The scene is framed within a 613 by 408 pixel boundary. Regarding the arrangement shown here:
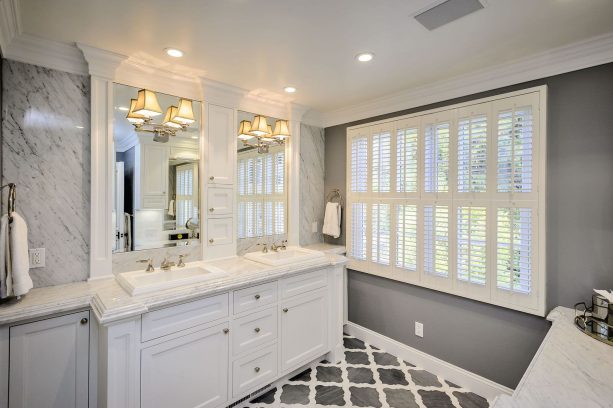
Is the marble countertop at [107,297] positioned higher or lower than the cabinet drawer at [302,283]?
higher

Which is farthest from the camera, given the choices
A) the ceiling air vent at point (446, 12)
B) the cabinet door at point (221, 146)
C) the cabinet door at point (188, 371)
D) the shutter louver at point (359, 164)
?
the shutter louver at point (359, 164)

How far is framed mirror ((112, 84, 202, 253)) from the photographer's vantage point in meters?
2.23

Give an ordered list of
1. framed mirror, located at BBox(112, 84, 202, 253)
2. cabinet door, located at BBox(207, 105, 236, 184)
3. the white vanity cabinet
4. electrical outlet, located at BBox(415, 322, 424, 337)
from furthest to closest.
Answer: electrical outlet, located at BBox(415, 322, 424, 337) → cabinet door, located at BBox(207, 105, 236, 184) → framed mirror, located at BBox(112, 84, 202, 253) → the white vanity cabinet

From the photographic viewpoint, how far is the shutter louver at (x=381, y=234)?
9.84ft

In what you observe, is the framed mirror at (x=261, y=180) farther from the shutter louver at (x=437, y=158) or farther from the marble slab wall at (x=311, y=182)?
the shutter louver at (x=437, y=158)

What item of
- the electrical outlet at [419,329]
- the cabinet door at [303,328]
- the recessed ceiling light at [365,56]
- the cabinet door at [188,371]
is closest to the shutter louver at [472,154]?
the recessed ceiling light at [365,56]

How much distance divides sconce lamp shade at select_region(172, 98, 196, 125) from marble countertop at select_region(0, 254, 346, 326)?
1.24 metres

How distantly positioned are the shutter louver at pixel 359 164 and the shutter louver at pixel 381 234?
28 centimetres

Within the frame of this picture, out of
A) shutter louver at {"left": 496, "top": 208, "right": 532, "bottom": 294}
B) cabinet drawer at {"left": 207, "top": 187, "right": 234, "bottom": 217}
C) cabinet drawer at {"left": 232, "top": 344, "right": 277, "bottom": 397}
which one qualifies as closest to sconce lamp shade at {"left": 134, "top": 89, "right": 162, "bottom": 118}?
cabinet drawer at {"left": 207, "top": 187, "right": 234, "bottom": 217}

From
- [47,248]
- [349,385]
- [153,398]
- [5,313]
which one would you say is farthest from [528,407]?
[47,248]

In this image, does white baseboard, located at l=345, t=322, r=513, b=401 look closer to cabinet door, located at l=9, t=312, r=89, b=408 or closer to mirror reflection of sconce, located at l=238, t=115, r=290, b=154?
mirror reflection of sconce, located at l=238, t=115, r=290, b=154

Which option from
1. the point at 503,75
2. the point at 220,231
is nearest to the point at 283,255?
the point at 220,231

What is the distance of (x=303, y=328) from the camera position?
260 cm

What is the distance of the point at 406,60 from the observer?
2178mm
